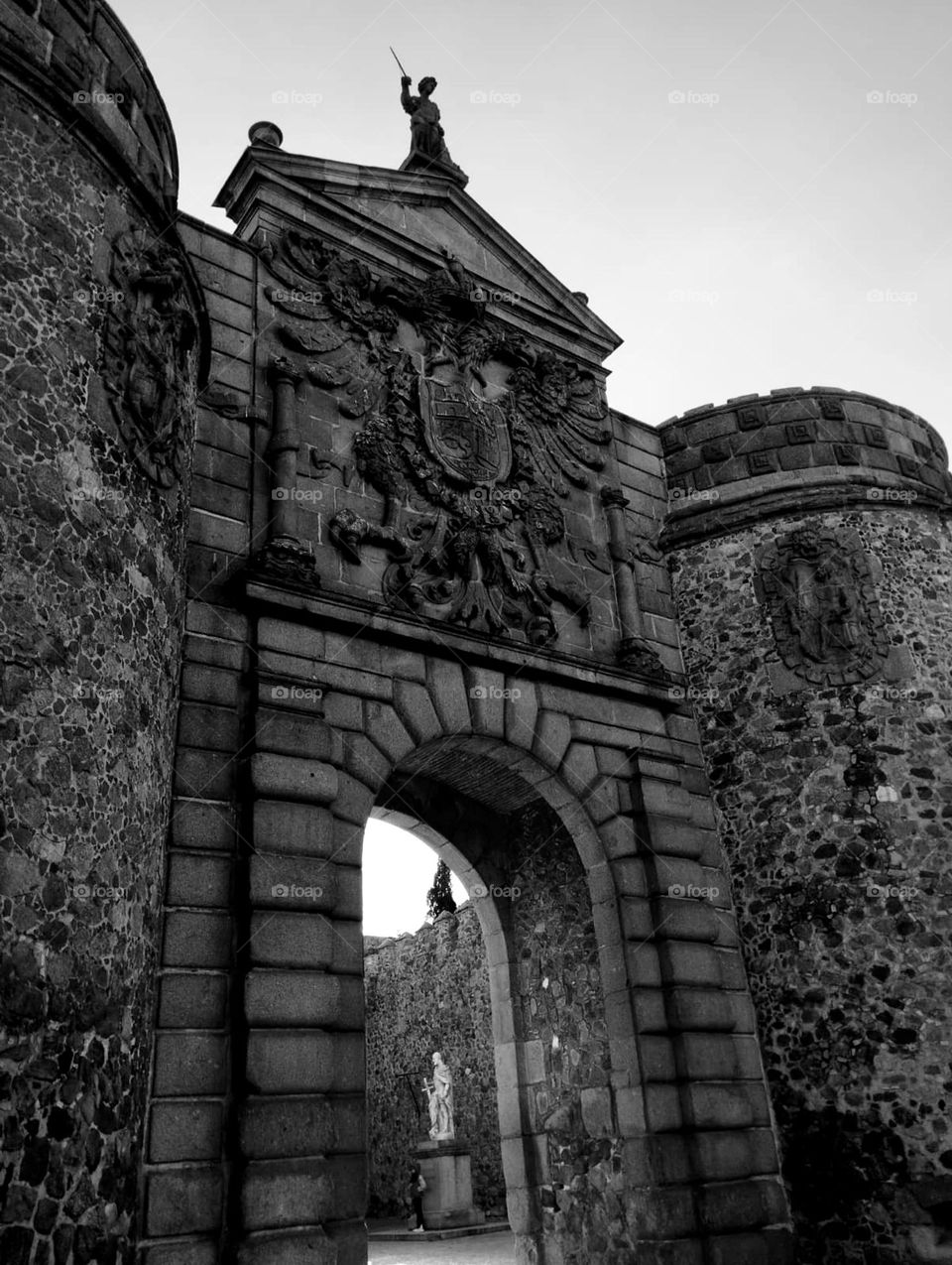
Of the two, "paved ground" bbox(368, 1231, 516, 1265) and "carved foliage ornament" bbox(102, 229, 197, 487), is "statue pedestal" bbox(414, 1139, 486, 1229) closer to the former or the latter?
"paved ground" bbox(368, 1231, 516, 1265)

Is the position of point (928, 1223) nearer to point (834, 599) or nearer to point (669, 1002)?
point (669, 1002)

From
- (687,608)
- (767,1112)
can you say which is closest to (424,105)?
(687,608)

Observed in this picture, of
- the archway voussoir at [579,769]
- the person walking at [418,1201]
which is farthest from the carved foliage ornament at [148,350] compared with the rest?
the person walking at [418,1201]

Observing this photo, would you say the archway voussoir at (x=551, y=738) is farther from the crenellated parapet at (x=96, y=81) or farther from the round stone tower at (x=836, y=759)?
the crenellated parapet at (x=96, y=81)

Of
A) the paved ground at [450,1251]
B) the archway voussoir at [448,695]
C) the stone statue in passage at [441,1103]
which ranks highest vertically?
the archway voussoir at [448,695]

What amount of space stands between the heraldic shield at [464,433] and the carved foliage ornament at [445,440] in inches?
0.5

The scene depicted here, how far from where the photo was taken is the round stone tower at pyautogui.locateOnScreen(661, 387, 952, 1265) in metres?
8.00

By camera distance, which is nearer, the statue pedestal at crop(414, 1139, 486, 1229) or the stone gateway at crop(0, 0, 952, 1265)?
the stone gateway at crop(0, 0, 952, 1265)

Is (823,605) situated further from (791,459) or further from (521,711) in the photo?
(521,711)

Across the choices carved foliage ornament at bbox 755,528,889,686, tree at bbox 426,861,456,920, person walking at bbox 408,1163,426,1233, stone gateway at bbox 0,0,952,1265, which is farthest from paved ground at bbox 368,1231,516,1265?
tree at bbox 426,861,456,920

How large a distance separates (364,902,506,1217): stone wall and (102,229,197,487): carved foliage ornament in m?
10.3

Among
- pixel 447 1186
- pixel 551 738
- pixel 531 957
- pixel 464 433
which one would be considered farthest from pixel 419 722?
pixel 447 1186

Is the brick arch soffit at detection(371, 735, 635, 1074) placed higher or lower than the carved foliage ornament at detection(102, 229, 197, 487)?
lower

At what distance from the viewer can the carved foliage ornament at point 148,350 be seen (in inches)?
236
